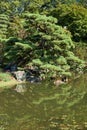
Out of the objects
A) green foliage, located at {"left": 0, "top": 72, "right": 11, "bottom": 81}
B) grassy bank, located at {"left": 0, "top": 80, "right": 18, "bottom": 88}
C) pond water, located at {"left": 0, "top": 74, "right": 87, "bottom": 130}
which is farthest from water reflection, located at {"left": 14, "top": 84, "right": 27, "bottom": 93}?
green foliage, located at {"left": 0, "top": 72, "right": 11, "bottom": 81}

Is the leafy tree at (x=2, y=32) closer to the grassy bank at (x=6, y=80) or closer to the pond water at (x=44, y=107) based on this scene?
the grassy bank at (x=6, y=80)

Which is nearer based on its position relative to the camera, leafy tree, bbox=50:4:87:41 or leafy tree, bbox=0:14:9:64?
leafy tree, bbox=0:14:9:64

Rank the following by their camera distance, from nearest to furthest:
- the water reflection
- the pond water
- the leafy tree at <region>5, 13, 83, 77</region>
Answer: the pond water
the water reflection
the leafy tree at <region>5, 13, 83, 77</region>

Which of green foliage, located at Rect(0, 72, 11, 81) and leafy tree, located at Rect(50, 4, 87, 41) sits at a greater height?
green foliage, located at Rect(0, 72, 11, 81)

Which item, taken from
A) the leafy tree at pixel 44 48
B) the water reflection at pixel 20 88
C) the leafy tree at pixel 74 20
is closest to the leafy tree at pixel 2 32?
the leafy tree at pixel 44 48

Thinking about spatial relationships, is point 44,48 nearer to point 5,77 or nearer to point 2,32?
point 5,77

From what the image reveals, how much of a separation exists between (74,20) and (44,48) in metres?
17.0

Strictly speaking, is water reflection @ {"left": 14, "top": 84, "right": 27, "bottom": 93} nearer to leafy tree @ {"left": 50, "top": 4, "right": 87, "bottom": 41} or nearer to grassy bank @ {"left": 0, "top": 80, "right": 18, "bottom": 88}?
grassy bank @ {"left": 0, "top": 80, "right": 18, "bottom": 88}

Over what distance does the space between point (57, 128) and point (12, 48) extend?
58.1ft

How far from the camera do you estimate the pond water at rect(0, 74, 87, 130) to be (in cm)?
1445

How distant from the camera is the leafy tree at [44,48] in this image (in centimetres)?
2853

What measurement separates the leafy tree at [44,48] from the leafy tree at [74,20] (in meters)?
14.9

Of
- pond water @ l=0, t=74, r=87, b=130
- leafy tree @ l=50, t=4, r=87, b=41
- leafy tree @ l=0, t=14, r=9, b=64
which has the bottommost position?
leafy tree @ l=50, t=4, r=87, b=41

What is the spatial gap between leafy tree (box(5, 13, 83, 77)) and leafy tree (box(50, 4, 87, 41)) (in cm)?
1485
